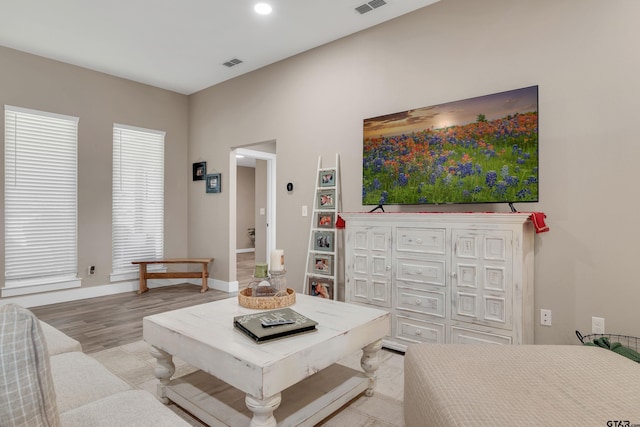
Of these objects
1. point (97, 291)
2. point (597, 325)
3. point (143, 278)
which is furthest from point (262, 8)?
point (97, 291)

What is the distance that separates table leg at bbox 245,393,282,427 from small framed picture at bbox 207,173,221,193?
4.04 metres

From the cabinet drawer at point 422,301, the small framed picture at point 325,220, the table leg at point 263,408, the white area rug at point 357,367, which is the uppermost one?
the small framed picture at point 325,220

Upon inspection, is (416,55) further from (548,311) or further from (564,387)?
(564,387)

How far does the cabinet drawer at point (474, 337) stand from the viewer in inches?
94.6

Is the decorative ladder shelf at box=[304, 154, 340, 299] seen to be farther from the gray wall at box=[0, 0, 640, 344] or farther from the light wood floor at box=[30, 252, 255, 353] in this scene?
the light wood floor at box=[30, 252, 255, 353]

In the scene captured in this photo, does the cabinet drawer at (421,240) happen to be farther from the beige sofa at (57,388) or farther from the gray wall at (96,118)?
the gray wall at (96,118)

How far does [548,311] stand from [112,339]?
356cm

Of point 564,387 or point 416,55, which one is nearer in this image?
point 564,387

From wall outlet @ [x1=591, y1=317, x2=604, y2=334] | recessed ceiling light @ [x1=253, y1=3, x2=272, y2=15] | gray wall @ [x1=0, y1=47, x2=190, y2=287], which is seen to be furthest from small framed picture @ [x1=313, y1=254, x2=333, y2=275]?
gray wall @ [x1=0, y1=47, x2=190, y2=287]

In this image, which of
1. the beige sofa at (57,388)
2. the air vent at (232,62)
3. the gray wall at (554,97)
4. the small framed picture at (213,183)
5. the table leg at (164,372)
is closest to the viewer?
the beige sofa at (57,388)

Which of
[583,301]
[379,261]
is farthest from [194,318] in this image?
[583,301]

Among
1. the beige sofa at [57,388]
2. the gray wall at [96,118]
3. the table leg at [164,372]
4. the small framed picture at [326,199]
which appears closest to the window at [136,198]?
the gray wall at [96,118]

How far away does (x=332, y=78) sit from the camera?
3844mm

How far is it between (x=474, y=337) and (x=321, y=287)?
1.59m
